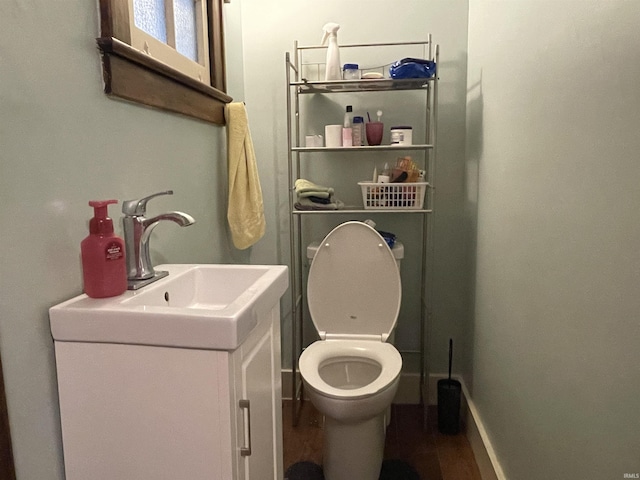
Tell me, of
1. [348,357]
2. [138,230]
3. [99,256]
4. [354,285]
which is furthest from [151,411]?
[354,285]

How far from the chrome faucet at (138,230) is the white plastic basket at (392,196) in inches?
42.6

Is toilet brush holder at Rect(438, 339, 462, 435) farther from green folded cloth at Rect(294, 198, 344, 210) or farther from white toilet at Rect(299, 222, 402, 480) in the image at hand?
green folded cloth at Rect(294, 198, 344, 210)

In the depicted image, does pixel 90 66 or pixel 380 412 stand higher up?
pixel 90 66

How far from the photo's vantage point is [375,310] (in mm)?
2086

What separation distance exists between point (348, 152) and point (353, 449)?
1.29m

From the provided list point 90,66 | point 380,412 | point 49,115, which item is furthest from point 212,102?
point 380,412

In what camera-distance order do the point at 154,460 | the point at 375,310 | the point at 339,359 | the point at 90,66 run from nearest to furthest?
1. the point at 154,460
2. the point at 90,66
3. the point at 339,359
4. the point at 375,310

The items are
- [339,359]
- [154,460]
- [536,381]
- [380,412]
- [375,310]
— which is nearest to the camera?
[154,460]

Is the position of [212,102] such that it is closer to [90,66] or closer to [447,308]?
[90,66]

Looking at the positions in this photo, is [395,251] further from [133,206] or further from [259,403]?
[133,206]

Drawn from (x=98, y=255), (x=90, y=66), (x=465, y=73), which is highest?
(x=465, y=73)

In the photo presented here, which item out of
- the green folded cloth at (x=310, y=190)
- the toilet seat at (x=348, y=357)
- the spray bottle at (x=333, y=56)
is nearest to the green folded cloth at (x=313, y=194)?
the green folded cloth at (x=310, y=190)

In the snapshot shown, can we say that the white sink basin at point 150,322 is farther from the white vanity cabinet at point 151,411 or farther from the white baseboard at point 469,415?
the white baseboard at point 469,415

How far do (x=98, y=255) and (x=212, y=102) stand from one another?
987 millimetres
